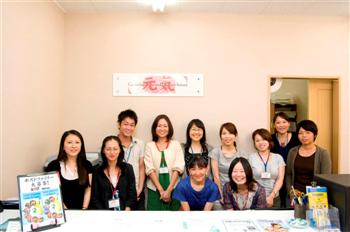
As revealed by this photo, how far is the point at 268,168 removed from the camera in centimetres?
271

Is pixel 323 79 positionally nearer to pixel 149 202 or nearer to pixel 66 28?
pixel 149 202

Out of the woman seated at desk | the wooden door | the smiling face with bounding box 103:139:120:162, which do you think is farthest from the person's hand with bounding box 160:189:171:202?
the wooden door

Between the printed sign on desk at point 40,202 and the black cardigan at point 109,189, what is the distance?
2.36 ft

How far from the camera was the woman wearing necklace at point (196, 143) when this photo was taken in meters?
2.92

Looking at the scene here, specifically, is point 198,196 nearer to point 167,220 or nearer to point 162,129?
point 167,220

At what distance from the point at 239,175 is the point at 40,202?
141cm

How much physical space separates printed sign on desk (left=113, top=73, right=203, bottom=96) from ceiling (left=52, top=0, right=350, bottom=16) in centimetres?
75

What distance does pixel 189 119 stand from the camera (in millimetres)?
3297

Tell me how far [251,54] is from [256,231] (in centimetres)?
234

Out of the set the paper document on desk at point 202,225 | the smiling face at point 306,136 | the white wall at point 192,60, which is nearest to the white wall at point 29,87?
the white wall at point 192,60

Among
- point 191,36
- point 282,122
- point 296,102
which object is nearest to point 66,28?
point 191,36

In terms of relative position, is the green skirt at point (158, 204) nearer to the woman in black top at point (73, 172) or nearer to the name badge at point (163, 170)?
the name badge at point (163, 170)

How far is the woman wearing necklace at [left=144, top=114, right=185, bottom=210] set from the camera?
9.16 feet

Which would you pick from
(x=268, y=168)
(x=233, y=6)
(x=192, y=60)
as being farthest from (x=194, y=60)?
(x=268, y=168)
